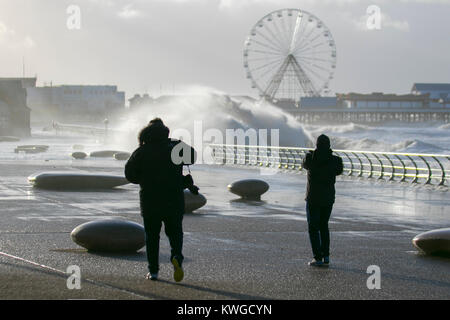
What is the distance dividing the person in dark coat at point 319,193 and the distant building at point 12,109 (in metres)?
119

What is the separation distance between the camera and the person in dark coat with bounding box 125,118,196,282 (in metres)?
8.54

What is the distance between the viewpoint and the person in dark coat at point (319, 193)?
10.1 metres

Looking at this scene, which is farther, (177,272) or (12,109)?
(12,109)

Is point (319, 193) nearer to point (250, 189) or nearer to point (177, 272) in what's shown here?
point (177, 272)

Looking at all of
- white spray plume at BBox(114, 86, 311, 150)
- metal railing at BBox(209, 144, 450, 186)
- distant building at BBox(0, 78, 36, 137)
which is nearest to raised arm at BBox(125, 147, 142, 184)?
metal railing at BBox(209, 144, 450, 186)

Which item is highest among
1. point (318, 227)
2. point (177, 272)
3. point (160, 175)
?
point (160, 175)

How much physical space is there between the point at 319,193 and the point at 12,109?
123m

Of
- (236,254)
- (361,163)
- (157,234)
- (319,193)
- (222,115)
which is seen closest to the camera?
(157,234)

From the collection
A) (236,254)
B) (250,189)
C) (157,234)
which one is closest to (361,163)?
(250,189)

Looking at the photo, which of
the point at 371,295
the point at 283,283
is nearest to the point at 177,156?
the point at 283,283

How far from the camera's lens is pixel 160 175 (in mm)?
8555

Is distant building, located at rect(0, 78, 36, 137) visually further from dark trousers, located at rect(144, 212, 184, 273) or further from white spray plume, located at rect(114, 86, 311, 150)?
dark trousers, located at rect(144, 212, 184, 273)

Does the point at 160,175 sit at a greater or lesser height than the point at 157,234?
greater
